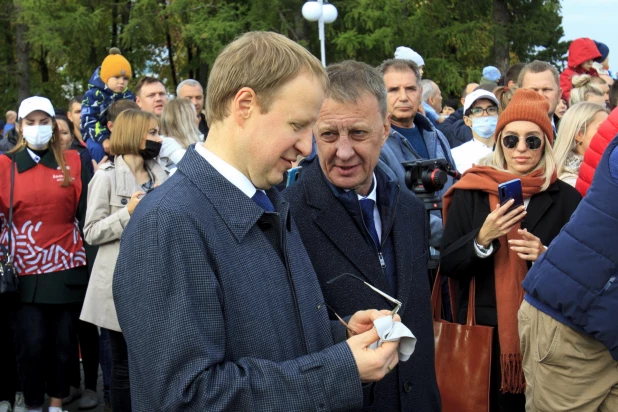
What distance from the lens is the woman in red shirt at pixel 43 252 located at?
5.86 metres

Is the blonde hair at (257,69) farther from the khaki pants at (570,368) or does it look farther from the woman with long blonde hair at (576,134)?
the woman with long blonde hair at (576,134)

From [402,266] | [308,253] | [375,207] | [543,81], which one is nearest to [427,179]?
[375,207]

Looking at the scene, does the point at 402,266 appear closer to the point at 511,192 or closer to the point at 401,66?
the point at 511,192

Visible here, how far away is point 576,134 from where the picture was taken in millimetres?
5094

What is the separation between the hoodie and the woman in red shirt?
1345 millimetres

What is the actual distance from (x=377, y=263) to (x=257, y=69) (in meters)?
1.06

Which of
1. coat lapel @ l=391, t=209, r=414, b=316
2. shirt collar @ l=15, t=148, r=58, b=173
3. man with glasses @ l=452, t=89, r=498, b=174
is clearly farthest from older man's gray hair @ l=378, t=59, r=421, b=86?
coat lapel @ l=391, t=209, r=414, b=316

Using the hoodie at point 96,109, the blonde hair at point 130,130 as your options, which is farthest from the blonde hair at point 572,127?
the hoodie at point 96,109

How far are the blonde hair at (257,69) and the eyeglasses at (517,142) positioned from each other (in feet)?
8.07

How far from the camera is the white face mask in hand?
19.7 feet

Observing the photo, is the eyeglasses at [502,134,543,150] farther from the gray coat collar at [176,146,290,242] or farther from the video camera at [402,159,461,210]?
the gray coat collar at [176,146,290,242]

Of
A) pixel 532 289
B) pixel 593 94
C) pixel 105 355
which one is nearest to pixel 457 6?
pixel 593 94

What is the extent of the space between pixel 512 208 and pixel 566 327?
0.96m

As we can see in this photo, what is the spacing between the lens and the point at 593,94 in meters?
7.03
